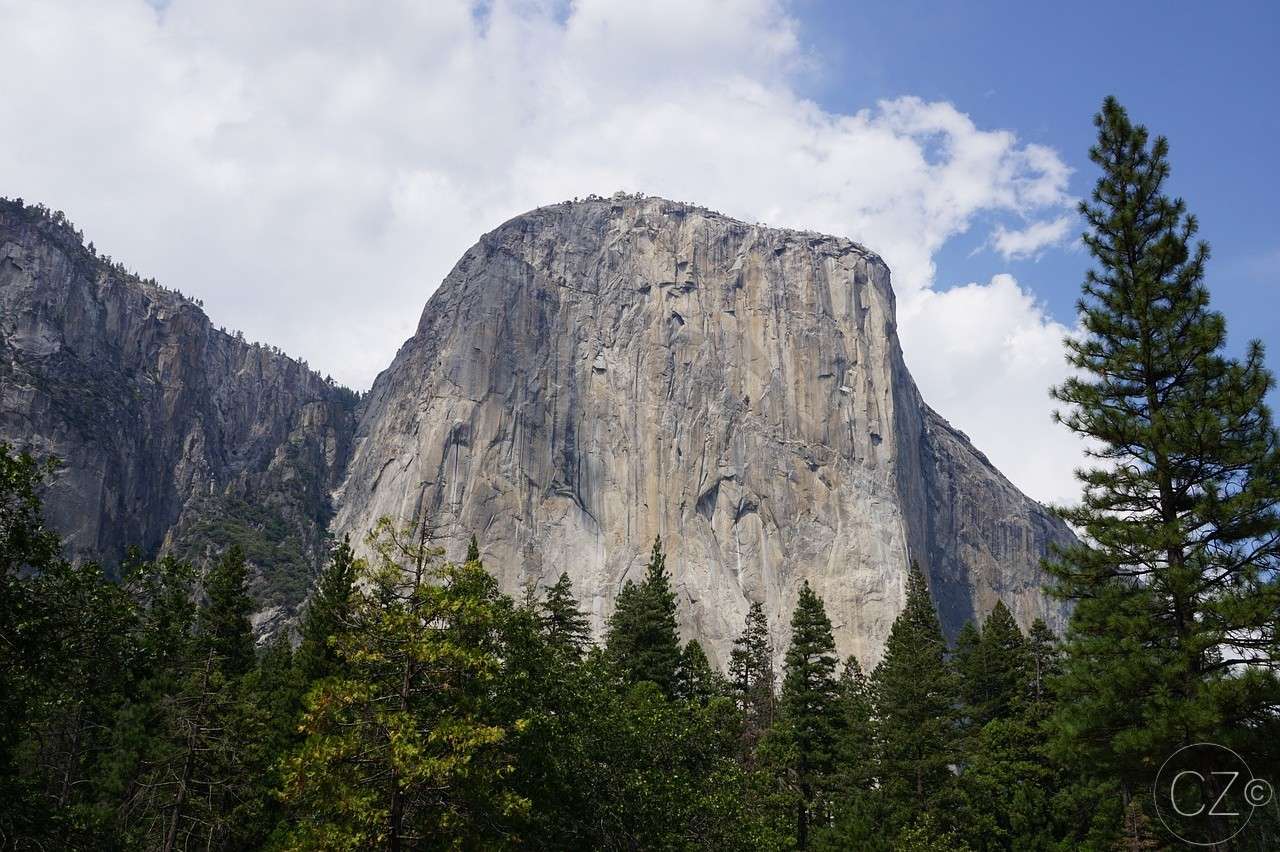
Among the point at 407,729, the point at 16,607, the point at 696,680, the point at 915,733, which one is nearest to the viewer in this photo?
the point at 16,607

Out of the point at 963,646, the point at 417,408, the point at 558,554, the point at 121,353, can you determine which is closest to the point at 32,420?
the point at 121,353

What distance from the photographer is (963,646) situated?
47.3 metres

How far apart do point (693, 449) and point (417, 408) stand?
131ft

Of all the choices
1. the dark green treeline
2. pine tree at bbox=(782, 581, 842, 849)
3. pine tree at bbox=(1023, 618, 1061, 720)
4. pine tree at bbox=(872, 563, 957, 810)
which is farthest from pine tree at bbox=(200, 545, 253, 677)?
pine tree at bbox=(1023, 618, 1061, 720)

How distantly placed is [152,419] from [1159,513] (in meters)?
163

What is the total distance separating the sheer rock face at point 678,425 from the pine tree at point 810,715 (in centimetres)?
6674

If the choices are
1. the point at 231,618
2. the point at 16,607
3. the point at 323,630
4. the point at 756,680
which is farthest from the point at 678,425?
the point at 16,607

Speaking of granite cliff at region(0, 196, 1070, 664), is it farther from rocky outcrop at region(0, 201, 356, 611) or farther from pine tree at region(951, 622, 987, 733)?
pine tree at region(951, 622, 987, 733)

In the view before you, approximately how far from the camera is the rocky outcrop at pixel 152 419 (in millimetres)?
127375

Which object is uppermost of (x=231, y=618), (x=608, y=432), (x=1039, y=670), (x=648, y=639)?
(x=608, y=432)

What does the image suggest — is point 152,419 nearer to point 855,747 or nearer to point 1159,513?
point 855,747

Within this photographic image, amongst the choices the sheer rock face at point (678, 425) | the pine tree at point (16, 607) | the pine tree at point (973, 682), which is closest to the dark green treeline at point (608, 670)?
the pine tree at point (16, 607)

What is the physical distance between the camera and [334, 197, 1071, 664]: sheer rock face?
111062 mm

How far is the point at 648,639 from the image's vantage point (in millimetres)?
40688
